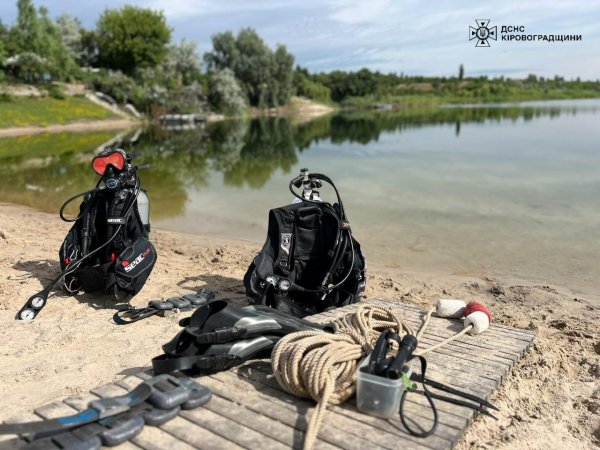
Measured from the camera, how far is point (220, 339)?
3236mm

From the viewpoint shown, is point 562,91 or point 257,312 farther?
point 562,91

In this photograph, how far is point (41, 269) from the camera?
617 cm

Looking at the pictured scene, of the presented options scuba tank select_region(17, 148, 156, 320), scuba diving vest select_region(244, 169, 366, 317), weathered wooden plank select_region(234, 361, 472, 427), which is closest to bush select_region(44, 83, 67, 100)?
scuba tank select_region(17, 148, 156, 320)

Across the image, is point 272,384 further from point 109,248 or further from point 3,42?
point 3,42

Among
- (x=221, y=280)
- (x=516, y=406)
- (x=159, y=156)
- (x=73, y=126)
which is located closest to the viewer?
(x=516, y=406)

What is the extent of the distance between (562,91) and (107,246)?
13391 cm

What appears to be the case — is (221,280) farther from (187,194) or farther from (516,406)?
(187,194)

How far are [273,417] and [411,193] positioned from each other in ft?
31.5

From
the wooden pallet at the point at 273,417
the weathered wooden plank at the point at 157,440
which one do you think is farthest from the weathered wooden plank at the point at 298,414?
Answer: the weathered wooden plank at the point at 157,440

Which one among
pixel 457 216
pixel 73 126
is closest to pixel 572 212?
pixel 457 216

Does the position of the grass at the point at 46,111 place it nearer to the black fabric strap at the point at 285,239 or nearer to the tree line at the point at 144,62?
the tree line at the point at 144,62

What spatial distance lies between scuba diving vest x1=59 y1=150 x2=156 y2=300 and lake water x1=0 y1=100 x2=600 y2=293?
321 cm

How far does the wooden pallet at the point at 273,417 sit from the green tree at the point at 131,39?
52.8 metres

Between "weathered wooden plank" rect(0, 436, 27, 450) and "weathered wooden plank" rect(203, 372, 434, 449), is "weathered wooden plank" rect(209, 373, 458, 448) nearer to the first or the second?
"weathered wooden plank" rect(203, 372, 434, 449)
